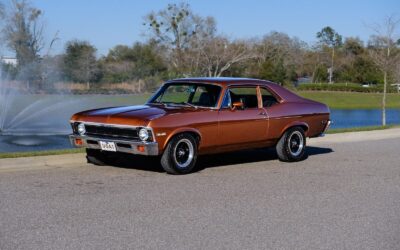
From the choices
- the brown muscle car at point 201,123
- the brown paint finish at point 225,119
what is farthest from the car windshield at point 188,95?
the brown paint finish at point 225,119

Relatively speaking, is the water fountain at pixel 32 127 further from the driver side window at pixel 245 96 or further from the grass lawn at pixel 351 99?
the grass lawn at pixel 351 99

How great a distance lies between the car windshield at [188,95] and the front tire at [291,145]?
1.73 m

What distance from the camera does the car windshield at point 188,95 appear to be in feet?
34.7

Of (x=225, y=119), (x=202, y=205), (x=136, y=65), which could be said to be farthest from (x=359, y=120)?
(x=136, y=65)

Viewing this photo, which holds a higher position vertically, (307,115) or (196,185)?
(307,115)

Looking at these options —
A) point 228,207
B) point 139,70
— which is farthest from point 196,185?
point 139,70

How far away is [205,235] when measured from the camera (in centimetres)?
611

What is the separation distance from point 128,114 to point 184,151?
1.05 metres

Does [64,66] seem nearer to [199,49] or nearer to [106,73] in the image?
[106,73]

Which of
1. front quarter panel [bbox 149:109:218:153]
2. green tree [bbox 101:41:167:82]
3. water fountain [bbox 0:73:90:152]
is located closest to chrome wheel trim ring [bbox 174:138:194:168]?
front quarter panel [bbox 149:109:218:153]

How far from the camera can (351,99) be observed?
175 feet

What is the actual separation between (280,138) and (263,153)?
1509 mm

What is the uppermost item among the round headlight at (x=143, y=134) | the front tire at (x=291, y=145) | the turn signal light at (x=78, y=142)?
the round headlight at (x=143, y=134)

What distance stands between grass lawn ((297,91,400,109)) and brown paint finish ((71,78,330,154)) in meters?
35.9
